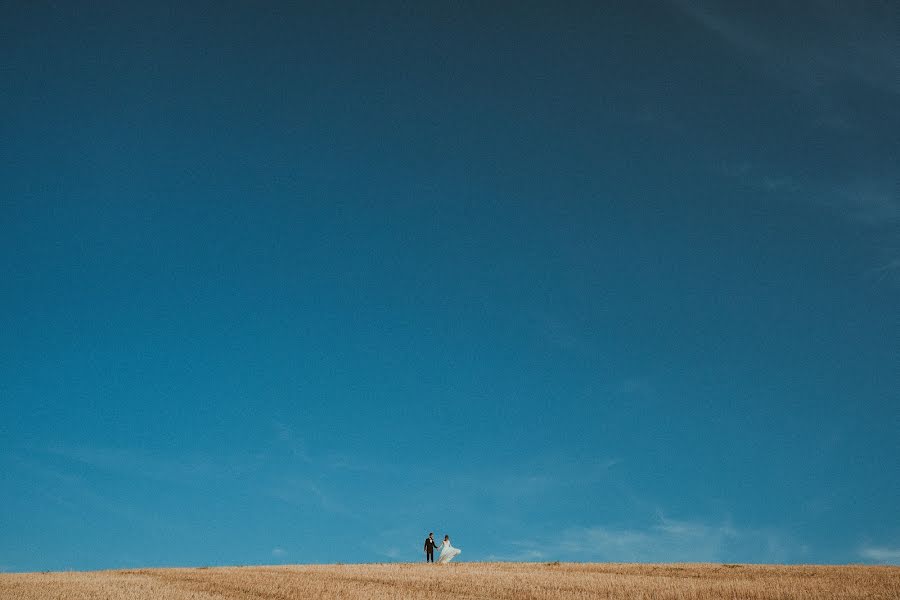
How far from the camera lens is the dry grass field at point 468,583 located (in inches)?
1103

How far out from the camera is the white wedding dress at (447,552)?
44656mm

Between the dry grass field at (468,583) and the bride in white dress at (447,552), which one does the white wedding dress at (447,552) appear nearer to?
the bride in white dress at (447,552)

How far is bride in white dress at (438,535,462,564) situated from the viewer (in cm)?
4466

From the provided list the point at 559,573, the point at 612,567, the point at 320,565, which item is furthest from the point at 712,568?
the point at 320,565

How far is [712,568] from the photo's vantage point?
37.4 m

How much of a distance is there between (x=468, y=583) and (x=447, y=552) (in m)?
13.3

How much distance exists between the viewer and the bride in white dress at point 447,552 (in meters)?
44.7

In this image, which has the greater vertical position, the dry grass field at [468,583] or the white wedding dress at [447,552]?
the white wedding dress at [447,552]

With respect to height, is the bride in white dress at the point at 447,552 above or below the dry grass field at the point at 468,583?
above

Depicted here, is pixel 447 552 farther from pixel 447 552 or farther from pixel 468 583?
pixel 468 583

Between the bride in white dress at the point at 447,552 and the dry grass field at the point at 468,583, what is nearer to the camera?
the dry grass field at the point at 468,583

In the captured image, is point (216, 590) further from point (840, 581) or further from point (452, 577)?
point (840, 581)

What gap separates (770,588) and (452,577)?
13.4 metres

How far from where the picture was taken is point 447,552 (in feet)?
147
